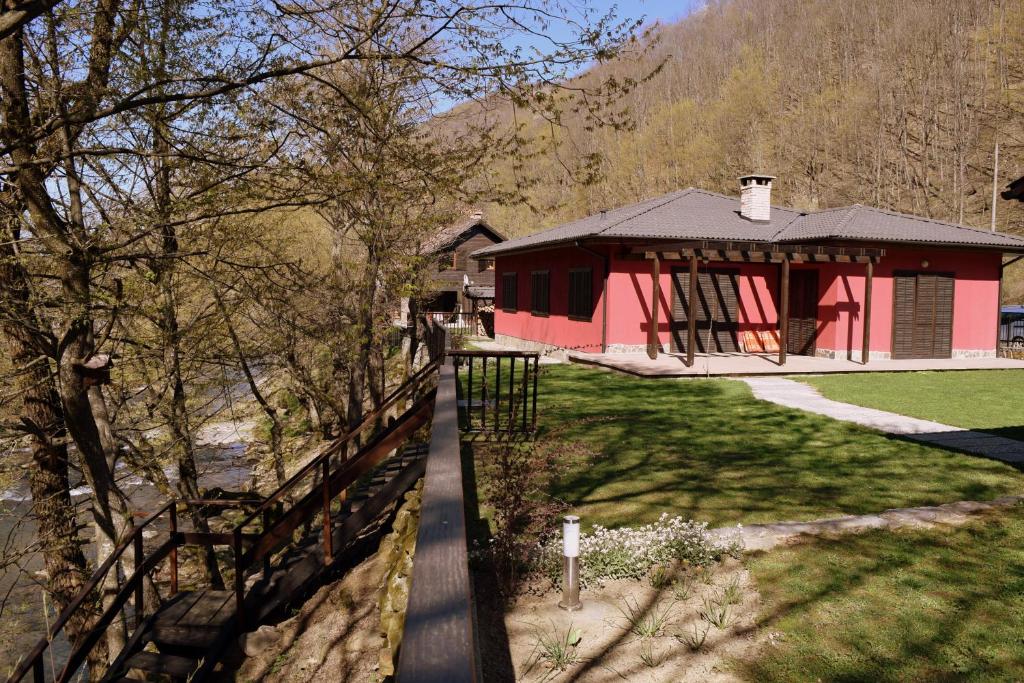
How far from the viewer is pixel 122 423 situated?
408 inches

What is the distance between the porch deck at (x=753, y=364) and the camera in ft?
50.6

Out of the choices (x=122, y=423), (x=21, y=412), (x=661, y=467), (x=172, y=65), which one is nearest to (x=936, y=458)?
(x=661, y=467)

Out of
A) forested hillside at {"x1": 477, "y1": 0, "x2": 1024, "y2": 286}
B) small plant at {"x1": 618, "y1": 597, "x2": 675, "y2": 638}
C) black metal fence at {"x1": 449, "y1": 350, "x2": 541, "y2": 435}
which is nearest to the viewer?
small plant at {"x1": 618, "y1": 597, "x2": 675, "y2": 638}

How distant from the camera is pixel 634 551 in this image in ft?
16.4

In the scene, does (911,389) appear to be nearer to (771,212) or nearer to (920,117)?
(771,212)

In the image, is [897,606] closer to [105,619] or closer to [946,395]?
[105,619]

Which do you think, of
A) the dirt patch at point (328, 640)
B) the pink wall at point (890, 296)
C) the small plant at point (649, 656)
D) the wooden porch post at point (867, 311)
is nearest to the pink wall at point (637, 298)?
the pink wall at point (890, 296)

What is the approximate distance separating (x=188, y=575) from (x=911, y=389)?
552 inches

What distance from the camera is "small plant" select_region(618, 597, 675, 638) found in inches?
161

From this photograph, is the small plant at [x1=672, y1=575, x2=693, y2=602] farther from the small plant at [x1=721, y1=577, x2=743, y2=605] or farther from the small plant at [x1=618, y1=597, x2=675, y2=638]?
the small plant at [x1=721, y1=577, x2=743, y2=605]

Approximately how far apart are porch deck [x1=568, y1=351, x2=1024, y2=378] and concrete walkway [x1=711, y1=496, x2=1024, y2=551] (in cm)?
890

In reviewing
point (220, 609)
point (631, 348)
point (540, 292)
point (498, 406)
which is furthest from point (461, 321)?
point (220, 609)

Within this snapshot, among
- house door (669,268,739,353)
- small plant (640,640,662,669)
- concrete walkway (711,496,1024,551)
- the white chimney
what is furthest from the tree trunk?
the white chimney

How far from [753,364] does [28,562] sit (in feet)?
47.3
